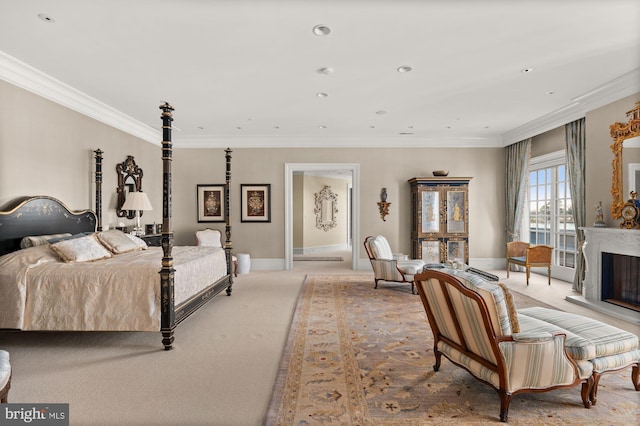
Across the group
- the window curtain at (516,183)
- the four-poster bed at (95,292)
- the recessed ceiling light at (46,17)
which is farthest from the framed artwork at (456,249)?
the recessed ceiling light at (46,17)

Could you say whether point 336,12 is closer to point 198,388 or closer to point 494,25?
point 494,25

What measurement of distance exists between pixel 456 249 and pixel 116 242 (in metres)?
5.91

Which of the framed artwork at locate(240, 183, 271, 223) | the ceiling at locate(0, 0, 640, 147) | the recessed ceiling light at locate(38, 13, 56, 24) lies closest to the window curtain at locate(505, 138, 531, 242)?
the ceiling at locate(0, 0, 640, 147)

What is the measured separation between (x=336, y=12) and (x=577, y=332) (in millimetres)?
3019

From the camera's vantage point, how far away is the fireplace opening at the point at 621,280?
407 centimetres

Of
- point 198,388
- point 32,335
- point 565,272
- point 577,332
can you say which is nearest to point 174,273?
point 198,388

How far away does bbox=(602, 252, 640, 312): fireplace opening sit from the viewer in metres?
4.07

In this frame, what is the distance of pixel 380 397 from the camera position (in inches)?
89.3

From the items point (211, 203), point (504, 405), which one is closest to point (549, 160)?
point (504, 405)

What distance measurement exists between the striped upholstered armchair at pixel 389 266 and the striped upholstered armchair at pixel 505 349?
120 inches

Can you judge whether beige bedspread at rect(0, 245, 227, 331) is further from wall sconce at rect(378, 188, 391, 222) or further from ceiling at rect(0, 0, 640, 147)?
wall sconce at rect(378, 188, 391, 222)

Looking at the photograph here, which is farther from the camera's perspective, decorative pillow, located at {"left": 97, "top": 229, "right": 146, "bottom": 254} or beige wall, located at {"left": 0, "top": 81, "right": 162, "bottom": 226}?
decorative pillow, located at {"left": 97, "top": 229, "right": 146, "bottom": 254}

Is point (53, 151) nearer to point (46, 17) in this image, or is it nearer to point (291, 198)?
point (46, 17)

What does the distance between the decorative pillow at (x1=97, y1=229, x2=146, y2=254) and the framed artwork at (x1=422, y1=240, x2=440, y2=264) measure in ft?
16.9
